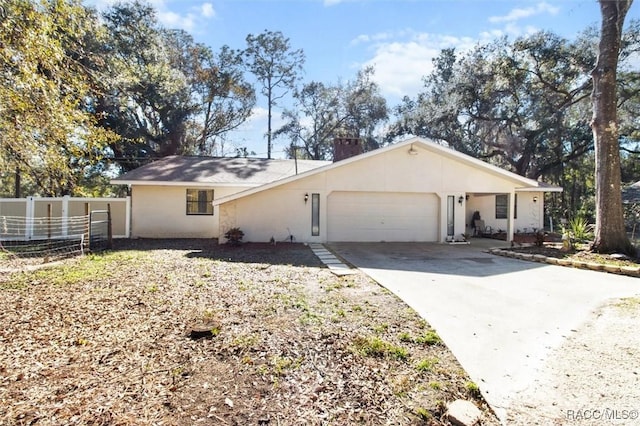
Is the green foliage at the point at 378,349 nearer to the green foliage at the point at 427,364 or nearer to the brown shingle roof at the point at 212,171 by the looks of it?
the green foliage at the point at 427,364

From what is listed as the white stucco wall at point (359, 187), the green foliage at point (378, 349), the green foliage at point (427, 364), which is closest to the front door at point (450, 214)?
the white stucco wall at point (359, 187)

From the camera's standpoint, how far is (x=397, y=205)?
13.3 m

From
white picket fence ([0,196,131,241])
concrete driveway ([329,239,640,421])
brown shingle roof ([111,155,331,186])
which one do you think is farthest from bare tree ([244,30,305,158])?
concrete driveway ([329,239,640,421])

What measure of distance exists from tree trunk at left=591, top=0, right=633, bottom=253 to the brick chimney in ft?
27.1

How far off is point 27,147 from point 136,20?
773 inches

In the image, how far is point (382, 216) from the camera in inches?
522

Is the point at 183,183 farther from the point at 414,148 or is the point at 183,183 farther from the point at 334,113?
the point at 334,113

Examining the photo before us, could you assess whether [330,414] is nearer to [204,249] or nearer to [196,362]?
[196,362]

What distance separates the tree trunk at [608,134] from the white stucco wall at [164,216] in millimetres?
12778

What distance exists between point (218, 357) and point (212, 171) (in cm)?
1320

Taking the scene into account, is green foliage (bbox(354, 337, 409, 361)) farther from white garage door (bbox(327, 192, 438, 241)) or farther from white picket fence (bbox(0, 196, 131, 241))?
white picket fence (bbox(0, 196, 131, 241))

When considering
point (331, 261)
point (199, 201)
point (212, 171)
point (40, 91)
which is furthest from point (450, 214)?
point (40, 91)

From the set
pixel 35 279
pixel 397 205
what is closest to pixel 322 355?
pixel 35 279

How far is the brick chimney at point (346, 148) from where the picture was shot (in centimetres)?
1517
